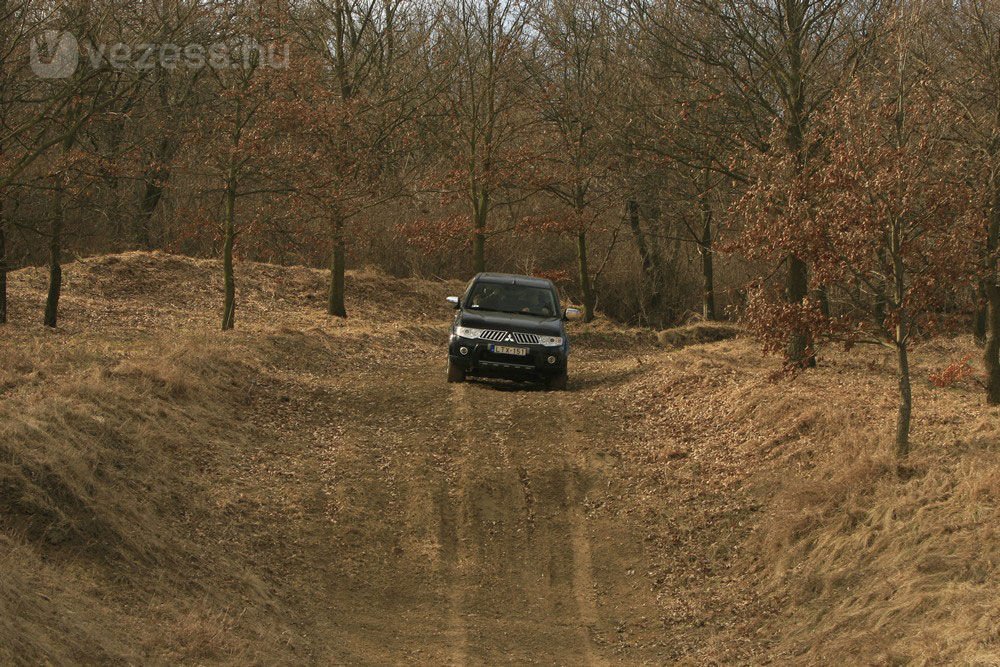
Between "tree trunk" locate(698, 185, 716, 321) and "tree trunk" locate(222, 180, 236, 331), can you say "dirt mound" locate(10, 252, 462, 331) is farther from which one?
"tree trunk" locate(698, 185, 716, 321)

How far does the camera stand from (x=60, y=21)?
14180 mm

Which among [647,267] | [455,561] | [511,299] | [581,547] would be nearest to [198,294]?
[511,299]

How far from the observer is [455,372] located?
56.9 ft

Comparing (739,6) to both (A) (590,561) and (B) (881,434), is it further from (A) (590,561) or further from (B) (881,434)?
(A) (590,561)

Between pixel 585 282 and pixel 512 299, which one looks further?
pixel 585 282

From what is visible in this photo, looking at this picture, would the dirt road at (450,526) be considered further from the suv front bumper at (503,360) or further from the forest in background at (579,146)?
the forest in background at (579,146)

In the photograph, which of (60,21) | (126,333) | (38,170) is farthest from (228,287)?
(60,21)

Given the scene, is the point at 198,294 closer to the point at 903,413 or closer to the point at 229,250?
the point at 229,250

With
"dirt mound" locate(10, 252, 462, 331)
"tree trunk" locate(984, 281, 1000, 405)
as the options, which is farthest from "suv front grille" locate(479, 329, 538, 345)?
"dirt mound" locate(10, 252, 462, 331)

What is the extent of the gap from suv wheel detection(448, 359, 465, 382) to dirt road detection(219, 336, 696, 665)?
0.31 meters

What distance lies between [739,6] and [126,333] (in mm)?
12980

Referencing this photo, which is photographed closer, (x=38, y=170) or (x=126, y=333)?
(x=38, y=170)

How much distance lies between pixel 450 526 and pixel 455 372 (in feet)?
18.5

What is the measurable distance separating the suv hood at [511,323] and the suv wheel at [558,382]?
764 mm
